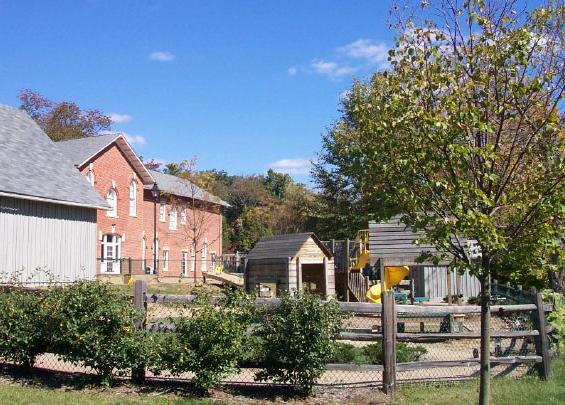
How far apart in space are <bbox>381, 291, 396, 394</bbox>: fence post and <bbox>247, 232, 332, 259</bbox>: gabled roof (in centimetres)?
1176

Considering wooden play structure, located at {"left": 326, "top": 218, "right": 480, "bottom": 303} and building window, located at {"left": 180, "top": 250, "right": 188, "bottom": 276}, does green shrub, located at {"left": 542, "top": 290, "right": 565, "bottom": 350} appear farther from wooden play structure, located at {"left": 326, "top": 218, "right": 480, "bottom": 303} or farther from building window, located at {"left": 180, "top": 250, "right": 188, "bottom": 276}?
building window, located at {"left": 180, "top": 250, "right": 188, "bottom": 276}

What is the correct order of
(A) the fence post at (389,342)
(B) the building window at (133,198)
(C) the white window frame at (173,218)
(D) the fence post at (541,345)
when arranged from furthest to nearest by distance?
(C) the white window frame at (173,218) < (B) the building window at (133,198) < (D) the fence post at (541,345) < (A) the fence post at (389,342)

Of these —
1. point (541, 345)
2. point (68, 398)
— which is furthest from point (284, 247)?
point (68, 398)

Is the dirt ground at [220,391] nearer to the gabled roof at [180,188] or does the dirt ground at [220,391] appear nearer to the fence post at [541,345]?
the fence post at [541,345]

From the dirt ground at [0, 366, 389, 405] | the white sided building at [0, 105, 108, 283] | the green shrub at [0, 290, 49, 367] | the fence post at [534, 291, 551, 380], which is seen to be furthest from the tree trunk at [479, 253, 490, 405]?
the white sided building at [0, 105, 108, 283]

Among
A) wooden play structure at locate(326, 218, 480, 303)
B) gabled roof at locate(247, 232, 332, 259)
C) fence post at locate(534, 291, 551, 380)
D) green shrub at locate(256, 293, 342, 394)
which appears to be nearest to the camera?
green shrub at locate(256, 293, 342, 394)

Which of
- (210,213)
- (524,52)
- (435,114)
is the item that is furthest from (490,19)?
(210,213)

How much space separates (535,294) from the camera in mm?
10281

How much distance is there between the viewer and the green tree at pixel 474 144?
19.0ft

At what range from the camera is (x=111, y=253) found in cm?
3712

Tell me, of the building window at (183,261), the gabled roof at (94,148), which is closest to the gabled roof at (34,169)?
the gabled roof at (94,148)

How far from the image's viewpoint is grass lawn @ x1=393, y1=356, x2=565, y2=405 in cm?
836

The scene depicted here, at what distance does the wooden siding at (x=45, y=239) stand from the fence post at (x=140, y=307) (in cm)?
1303

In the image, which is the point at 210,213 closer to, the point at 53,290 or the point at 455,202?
the point at 53,290
